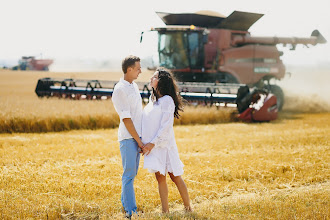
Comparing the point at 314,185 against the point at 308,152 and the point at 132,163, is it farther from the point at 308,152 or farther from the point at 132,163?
the point at 132,163

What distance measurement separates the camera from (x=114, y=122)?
380 inches

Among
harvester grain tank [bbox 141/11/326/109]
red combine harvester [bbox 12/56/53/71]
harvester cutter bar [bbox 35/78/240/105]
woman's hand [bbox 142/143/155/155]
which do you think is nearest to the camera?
woman's hand [bbox 142/143/155/155]

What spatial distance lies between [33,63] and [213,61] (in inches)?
1665

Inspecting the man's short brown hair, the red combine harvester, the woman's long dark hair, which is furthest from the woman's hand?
the red combine harvester

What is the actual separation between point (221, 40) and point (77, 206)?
384 inches

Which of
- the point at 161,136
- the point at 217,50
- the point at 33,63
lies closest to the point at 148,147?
the point at 161,136

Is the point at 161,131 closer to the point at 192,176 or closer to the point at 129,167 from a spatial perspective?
the point at 129,167

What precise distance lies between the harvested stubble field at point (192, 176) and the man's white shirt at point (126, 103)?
0.73 m

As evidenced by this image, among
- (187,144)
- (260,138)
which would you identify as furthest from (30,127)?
(260,138)

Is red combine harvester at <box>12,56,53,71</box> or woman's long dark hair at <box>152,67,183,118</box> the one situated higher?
red combine harvester at <box>12,56,53,71</box>

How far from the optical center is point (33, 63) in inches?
2002

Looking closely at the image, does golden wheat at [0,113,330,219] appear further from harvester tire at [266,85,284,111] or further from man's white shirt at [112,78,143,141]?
harvester tire at [266,85,284,111]

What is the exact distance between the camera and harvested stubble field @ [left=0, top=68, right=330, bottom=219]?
3.72 metres

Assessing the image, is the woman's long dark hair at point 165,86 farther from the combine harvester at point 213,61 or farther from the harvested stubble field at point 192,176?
the combine harvester at point 213,61
